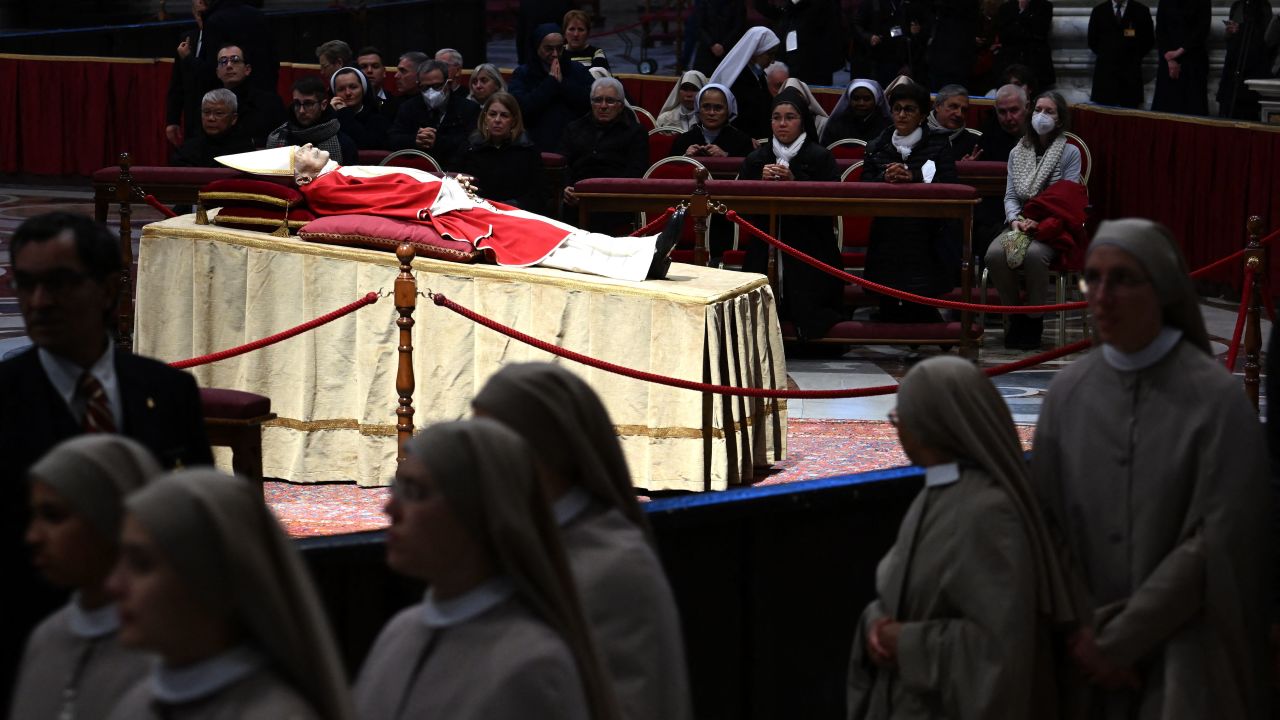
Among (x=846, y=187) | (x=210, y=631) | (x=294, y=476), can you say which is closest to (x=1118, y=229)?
(x=210, y=631)

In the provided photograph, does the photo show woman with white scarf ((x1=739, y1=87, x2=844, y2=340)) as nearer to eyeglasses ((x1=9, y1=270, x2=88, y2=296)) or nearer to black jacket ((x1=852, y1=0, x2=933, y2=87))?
black jacket ((x1=852, y1=0, x2=933, y2=87))

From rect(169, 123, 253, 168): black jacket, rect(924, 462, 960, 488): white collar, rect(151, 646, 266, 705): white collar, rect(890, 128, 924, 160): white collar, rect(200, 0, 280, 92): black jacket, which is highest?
rect(200, 0, 280, 92): black jacket

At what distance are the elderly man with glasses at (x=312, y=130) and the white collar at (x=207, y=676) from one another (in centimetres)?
811

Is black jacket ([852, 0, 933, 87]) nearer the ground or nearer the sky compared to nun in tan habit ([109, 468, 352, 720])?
nearer the sky

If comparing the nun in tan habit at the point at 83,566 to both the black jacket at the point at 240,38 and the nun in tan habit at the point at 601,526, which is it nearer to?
the nun in tan habit at the point at 601,526

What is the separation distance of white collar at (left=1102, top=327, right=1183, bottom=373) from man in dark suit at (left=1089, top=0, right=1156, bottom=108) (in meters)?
12.7

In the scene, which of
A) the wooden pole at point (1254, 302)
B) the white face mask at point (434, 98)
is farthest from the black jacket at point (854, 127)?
the wooden pole at point (1254, 302)

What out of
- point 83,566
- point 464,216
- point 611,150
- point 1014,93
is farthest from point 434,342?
point 83,566

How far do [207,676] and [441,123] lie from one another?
10.4 m

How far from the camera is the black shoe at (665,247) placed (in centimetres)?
794

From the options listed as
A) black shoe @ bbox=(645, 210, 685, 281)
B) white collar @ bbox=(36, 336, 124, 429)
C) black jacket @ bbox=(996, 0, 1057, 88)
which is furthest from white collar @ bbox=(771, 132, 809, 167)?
white collar @ bbox=(36, 336, 124, 429)

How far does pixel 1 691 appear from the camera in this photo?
9.98 feet

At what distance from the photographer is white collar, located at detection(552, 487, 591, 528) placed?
10.0 ft

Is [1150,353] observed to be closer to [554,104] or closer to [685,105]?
[554,104]
